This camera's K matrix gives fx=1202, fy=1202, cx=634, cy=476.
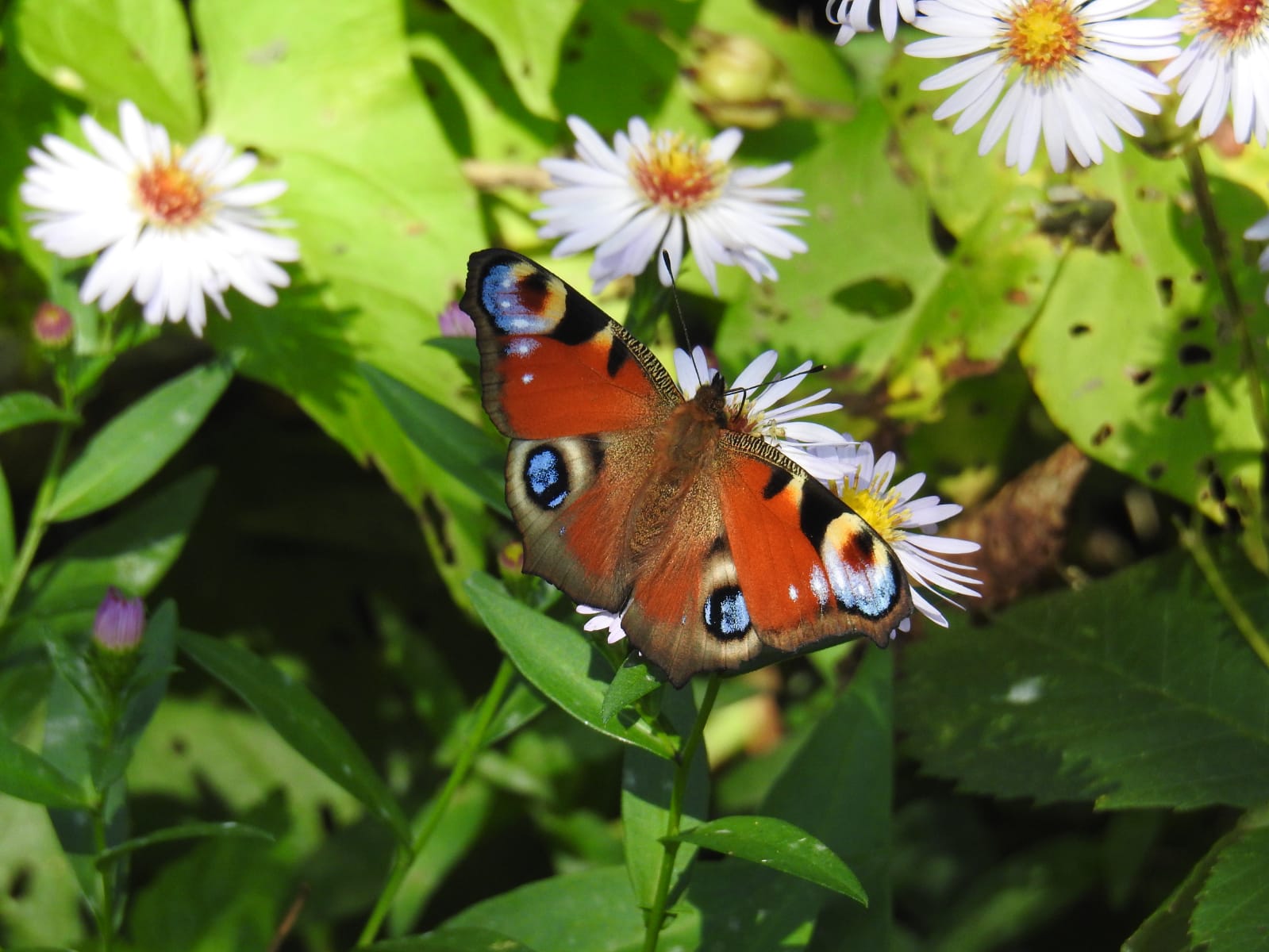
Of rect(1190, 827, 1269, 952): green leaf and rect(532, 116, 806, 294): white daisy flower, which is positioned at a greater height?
rect(532, 116, 806, 294): white daisy flower

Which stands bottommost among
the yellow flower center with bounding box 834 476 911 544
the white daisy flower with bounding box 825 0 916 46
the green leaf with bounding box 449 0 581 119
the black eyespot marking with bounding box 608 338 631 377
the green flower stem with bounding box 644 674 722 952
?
the green flower stem with bounding box 644 674 722 952

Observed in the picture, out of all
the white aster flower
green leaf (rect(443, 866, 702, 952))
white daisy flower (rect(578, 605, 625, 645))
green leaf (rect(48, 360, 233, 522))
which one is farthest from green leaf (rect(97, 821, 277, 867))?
the white aster flower

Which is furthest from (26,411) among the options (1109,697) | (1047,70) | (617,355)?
(1109,697)

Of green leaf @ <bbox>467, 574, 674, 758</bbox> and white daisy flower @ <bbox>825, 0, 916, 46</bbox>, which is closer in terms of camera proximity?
green leaf @ <bbox>467, 574, 674, 758</bbox>

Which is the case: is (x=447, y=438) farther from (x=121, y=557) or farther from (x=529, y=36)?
(x=529, y=36)

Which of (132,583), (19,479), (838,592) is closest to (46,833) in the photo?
(132,583)

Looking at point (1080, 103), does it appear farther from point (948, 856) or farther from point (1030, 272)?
point (948, 856)

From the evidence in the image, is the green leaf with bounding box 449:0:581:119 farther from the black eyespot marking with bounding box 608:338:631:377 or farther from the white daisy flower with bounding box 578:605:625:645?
the white daisy flower with bounding box 578:605:625:645
